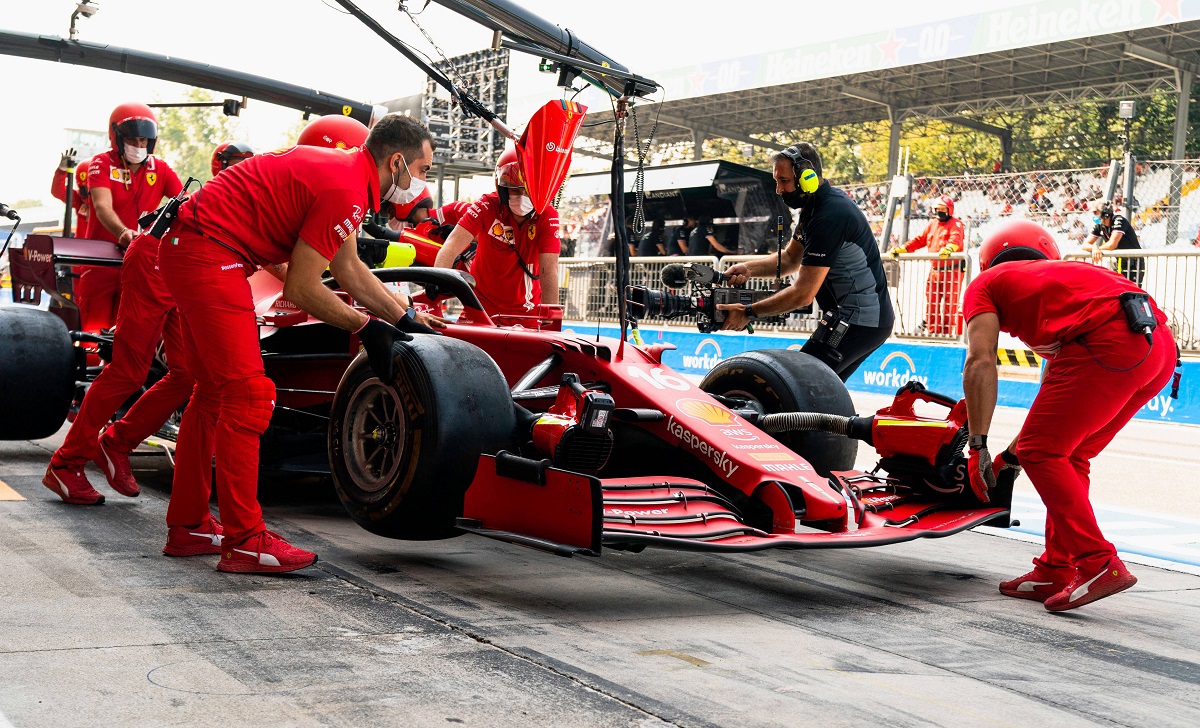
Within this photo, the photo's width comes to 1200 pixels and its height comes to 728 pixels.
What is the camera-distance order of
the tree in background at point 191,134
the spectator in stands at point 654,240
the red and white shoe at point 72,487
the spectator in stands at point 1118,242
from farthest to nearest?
the tree in background at point 191,134, the spectator in stands at point 654,240, the spectator in stands at point 1118,242, the red and white shoe at point 72,487

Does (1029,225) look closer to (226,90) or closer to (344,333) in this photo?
(344,333)

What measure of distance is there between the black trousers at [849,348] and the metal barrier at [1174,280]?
21.7 ft

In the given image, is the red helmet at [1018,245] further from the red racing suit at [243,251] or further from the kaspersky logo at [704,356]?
the kaspersky logo at [704,356]

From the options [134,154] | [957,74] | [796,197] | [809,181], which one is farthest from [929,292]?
[957,74]

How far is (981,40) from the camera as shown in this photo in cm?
2138

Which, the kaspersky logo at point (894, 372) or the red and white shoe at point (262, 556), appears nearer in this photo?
the red and white shoe at point (262, 556)

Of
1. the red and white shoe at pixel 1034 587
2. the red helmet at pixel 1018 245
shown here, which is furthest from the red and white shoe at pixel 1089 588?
the red helmet at pixel 1018 245

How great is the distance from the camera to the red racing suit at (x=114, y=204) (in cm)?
764

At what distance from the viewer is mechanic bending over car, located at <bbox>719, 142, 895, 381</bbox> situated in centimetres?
620

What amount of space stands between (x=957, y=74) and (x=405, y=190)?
76.4ft

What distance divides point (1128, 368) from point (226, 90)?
7.32 m

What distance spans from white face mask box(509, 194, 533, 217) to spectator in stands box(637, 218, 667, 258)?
12.3 meters

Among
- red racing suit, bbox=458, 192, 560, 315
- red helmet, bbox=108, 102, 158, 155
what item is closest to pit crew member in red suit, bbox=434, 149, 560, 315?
red racing suit, bbox=458, 192, 560, 315

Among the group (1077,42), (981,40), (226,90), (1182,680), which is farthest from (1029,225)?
(1077,42)
